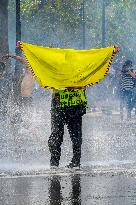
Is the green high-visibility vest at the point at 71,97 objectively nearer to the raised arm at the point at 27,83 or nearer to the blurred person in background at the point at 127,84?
the raised arm at the point at 27,83

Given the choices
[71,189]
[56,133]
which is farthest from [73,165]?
[71,189]

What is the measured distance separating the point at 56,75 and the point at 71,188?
9.75 feet

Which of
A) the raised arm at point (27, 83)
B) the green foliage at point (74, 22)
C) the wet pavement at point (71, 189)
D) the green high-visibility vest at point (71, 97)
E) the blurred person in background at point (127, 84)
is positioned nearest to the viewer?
the wet pavement at point (71, 189)

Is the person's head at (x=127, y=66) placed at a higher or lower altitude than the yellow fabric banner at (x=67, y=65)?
higher

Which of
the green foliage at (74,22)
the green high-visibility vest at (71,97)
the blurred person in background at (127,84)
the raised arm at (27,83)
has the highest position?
the green foliage at (74,22)

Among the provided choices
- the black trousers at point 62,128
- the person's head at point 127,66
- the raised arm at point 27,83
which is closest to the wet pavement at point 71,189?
the black trousers at point 62,128

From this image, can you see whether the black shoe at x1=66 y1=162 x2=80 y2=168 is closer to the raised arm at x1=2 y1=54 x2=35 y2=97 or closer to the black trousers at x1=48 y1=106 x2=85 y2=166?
the black trousers at x1=48 y1=106 x2=85 y2=166

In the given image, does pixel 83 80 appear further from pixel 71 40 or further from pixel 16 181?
pixel 71 40

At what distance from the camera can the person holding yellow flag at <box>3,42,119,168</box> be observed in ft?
34.3

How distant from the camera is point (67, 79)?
10.7 metres

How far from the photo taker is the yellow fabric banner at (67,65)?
35.2ft

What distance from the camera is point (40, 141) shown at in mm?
14461

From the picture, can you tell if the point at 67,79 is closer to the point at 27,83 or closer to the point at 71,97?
the point at 71,97

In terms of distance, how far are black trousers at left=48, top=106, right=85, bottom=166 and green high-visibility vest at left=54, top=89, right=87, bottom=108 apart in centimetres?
8
